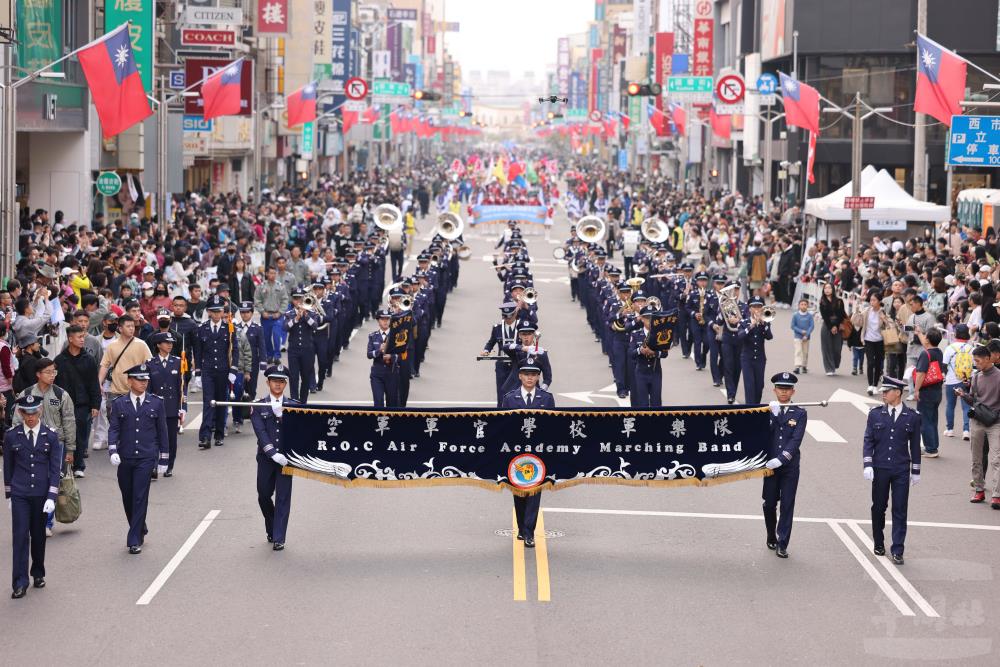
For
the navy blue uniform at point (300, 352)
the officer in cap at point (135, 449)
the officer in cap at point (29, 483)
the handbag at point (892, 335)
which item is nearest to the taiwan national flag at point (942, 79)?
the handbag at point (892, 335)

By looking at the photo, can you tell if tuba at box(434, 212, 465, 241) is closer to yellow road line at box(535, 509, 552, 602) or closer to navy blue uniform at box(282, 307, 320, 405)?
navy blue uniform at box(282, 307, 320, 405)

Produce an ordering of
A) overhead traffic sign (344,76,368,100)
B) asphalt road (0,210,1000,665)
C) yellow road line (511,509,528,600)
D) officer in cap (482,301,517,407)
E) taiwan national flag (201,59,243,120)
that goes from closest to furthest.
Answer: asphalt road (0,210,1000,665) → yellow road line (511,509,528,600) → officer in cap (482,301,517,407) → taiwan national flag (201,59,243,120) → overhead traffic sign (344,76,368,100)

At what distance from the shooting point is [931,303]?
989 inches

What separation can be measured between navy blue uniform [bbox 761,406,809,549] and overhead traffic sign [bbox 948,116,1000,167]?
18.0 meters

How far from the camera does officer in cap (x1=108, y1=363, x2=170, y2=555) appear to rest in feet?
43.3

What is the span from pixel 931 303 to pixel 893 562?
41.3 feet

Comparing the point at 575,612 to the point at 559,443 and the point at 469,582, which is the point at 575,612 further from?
the point at 559,443

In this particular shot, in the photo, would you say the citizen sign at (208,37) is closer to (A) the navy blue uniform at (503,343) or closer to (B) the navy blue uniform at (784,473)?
(A) the navy blue uniform at (503,343)

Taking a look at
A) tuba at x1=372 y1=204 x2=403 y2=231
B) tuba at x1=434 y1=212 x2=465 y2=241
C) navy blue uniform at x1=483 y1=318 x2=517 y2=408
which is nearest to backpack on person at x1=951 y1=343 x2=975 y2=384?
navy blue uniform at x1=483 y1=318 x2=517 y2=408

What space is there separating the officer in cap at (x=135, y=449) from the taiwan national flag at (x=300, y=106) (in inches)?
1765

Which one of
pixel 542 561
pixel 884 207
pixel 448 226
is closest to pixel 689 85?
pixel 884 207

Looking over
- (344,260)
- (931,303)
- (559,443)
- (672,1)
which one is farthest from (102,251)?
(672,1)

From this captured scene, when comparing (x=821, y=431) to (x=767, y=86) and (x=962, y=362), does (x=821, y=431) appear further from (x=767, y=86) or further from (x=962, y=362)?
(x=767, y=86)

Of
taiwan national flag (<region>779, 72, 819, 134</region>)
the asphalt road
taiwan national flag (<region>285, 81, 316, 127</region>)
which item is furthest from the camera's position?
taiwan national flag (<region>285, 81, 316, 127</region>)
